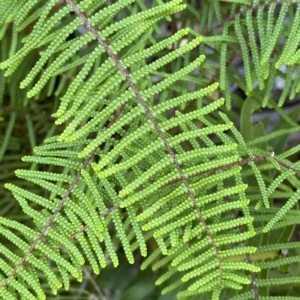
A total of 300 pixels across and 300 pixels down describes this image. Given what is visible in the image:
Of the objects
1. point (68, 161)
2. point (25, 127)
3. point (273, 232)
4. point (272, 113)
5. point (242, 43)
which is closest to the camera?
point (68, 161)

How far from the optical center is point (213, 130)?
513 millimetres

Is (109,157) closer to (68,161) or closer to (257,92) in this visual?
(68,161)

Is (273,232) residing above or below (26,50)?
below

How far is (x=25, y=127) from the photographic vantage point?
1006 millimetres

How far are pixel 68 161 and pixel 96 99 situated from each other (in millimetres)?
124

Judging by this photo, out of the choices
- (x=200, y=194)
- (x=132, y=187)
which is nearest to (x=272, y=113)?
(x=200, y=194)

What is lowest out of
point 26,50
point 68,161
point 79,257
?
point 79,257

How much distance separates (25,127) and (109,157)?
0.55m

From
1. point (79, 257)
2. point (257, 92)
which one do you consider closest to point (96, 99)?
point (79, 257)

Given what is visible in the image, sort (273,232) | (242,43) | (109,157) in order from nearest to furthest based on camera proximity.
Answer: (109,157)
(242,43)
(273,232)

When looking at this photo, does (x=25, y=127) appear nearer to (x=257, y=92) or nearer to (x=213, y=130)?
(x=257, y=92)

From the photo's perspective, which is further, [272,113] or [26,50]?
[272,113]

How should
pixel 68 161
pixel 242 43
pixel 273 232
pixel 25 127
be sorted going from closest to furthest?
pixel 68 161
pixel 242 43
pixel 273 232
pixel 25 127

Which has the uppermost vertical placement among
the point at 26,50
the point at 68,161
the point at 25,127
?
the point at 25,127
